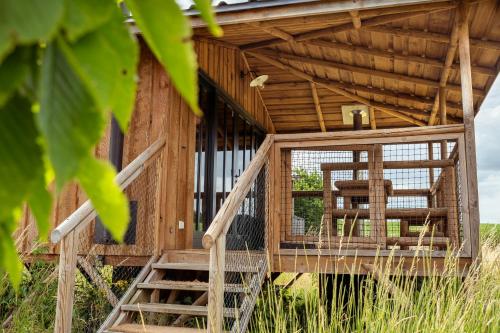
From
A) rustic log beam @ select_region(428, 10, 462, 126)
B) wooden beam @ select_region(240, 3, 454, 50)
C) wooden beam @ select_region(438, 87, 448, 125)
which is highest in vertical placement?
wooden beam @ select_region(240, 3, 454, 50)

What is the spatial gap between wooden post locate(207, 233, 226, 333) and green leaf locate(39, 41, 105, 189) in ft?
9.31

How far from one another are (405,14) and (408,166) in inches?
64.5

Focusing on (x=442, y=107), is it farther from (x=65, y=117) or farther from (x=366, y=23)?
(x=65, y=117)

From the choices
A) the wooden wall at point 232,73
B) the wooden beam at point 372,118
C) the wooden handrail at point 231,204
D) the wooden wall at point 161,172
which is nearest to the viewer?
the wooden handrail at point 231,204

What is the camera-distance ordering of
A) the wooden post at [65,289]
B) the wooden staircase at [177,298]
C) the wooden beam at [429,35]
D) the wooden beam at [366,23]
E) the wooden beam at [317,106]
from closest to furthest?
the wooden post at [65,289], the wooden staircase at [177,298], the wooden beam at [366,23], the wooden beam at [429,35], the wooden beam at [317,106]

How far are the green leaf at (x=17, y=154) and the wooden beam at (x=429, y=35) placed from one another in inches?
247

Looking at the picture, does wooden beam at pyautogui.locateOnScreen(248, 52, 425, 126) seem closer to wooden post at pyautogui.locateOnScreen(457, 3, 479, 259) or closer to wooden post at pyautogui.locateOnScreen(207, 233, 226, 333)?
wooden post at pyautogui.locateOnScreen(457, 3, 479, 259)

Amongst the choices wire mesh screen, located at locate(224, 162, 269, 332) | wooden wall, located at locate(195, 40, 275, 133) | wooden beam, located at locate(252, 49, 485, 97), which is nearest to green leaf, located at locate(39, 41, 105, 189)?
wire mesh screen, located at locate(224, 162, 269, 332)

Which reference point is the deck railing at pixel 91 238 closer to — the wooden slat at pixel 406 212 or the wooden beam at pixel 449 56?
the wooden slat at pixel 406 212

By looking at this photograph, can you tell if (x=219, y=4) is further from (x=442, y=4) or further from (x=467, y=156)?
(x=467, y=156)

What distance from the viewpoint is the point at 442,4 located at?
496cm

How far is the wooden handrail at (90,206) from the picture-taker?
3.72 metres

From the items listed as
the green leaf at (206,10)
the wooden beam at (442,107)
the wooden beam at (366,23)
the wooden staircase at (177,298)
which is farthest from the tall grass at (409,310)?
the wooden beam at (442,107)

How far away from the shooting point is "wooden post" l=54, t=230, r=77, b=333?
3641 millimetres
